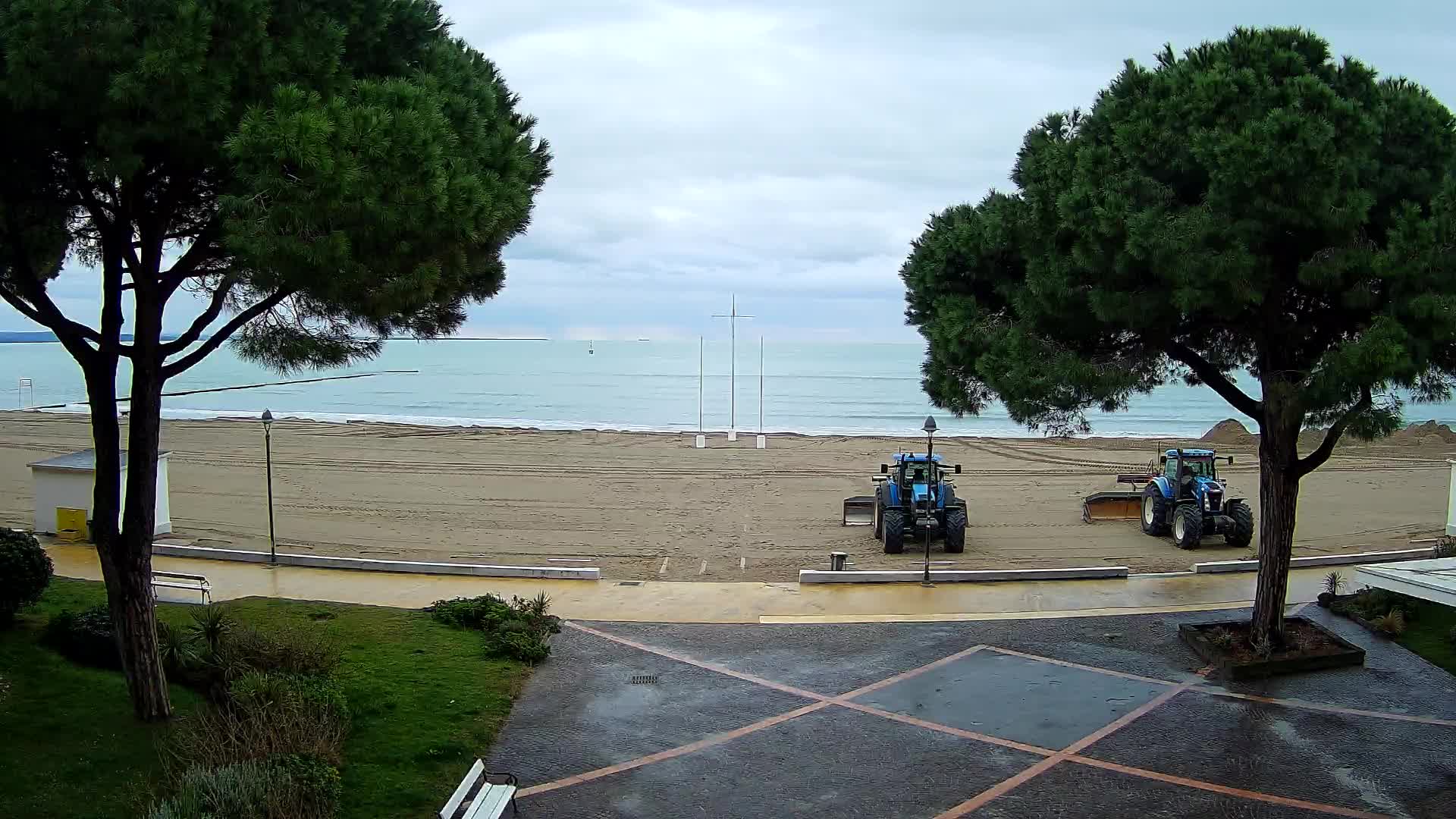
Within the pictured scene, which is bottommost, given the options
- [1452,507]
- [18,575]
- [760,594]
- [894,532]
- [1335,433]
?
[760,594]

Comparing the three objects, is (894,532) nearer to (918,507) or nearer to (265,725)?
(918,507)

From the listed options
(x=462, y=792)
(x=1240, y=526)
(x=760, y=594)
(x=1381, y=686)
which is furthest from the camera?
(x=1240, y=526)

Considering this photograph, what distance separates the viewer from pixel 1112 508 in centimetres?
2384

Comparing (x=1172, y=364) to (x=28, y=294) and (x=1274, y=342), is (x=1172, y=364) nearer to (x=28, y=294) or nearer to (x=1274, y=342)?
(x=1274, y=342)

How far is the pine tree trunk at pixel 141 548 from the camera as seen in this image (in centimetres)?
773

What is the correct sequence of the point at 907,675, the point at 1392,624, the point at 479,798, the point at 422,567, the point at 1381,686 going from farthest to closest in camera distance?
the point at 422,567 → the point at 1392,624 → the point at 907,675 → the point at 1381,686 → the point at 479,798

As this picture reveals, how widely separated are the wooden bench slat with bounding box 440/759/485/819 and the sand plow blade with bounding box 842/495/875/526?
1604cm

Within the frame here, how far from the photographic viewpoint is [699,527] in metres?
22.8

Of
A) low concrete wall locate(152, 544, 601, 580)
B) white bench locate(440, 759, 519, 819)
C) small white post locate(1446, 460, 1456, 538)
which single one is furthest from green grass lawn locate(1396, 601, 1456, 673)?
low concrete wall locate(152, 544, 601, 580)

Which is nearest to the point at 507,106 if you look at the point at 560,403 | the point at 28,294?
the point at 28,294

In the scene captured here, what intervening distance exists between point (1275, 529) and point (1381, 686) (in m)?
1.82

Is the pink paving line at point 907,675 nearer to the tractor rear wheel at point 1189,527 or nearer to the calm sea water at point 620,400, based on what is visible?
the tractor rear wheel at point 1189,527

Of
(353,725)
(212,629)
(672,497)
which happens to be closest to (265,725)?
(353,725)

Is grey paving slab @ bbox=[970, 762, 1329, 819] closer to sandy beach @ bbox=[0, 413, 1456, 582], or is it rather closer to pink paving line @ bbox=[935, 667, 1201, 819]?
pink paving line @ bbox=[935, 667, 1201, 819]
